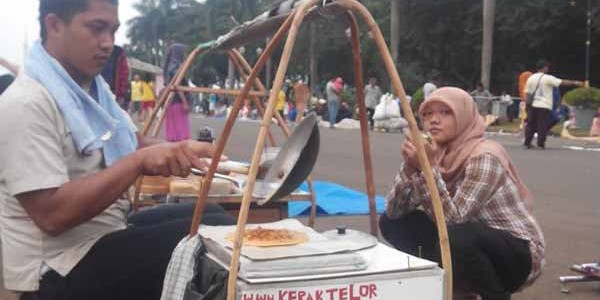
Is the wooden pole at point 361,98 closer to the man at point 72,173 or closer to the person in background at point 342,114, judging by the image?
the man at point 72,173

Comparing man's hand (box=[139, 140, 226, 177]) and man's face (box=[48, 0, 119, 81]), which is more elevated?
man's face (box=[48, 0, 119, 81])

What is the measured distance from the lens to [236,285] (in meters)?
1.88

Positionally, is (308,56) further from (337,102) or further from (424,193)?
(424,193)

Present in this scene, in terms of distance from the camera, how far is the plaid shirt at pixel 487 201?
3127 millimetres

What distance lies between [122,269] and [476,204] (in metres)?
1.49

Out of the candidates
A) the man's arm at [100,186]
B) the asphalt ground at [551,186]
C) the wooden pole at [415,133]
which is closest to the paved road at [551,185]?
the asphalt ground at [551,186]

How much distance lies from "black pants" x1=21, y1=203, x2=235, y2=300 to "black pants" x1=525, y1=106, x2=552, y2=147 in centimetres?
1164

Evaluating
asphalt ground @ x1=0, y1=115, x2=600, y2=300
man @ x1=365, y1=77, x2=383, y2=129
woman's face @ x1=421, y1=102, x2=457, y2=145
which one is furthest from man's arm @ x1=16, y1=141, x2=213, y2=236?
man @ x1=365, y1=77, x2=383, y2=129

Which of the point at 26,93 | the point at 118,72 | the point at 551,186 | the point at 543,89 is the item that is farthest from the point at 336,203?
the point at 543,89

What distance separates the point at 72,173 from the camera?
2289 mm

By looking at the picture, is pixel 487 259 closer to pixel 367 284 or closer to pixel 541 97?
pixel 367 284

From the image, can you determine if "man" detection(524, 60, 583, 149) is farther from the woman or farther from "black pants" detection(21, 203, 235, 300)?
"black pants" detection(21, 203, 235, 300)

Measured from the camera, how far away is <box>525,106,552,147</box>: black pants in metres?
13.2

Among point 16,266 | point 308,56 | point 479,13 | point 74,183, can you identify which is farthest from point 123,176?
point 308,56
